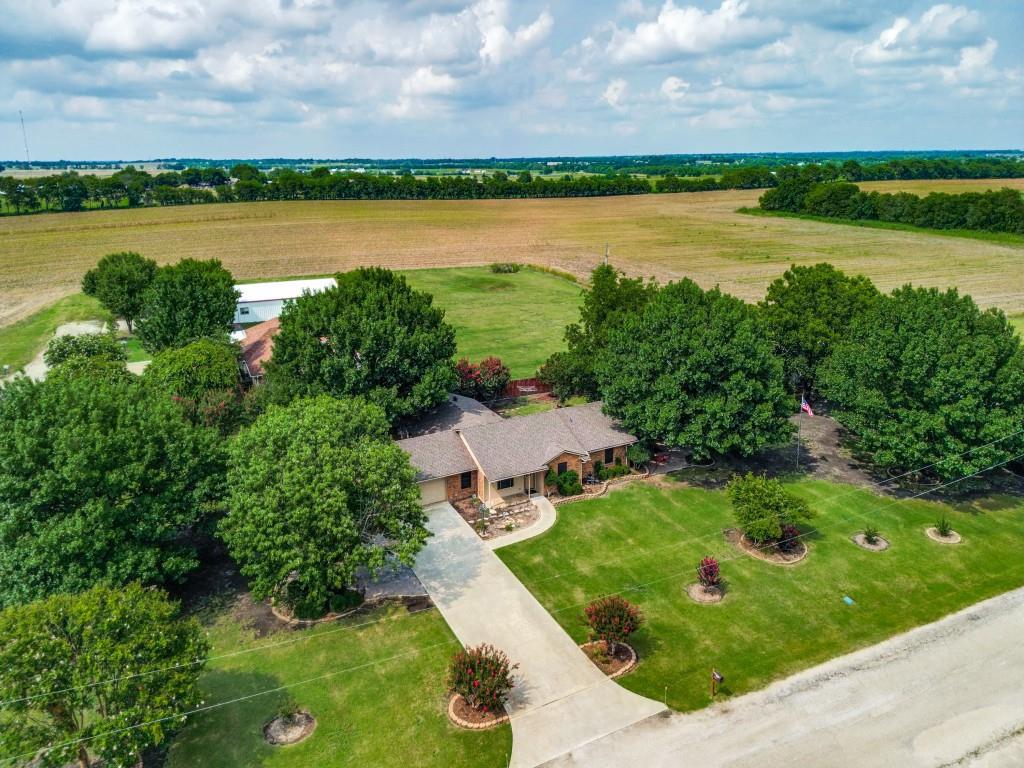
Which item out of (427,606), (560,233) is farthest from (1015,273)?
(427,606)

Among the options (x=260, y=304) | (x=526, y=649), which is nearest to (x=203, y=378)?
(x=260, y=304)

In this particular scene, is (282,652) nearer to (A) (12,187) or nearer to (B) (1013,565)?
(B) (1013,565)

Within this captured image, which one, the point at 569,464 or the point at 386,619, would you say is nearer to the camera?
the point at 386,619

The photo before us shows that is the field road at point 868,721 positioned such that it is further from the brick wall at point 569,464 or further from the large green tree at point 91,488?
the large green tree at point 91,488

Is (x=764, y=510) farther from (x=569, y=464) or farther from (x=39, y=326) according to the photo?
(x=39, y=326)

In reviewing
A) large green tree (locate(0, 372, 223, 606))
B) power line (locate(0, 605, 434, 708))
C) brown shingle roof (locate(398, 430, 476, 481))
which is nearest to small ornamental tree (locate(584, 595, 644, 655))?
power line (locate(0, 605, 434, 708))

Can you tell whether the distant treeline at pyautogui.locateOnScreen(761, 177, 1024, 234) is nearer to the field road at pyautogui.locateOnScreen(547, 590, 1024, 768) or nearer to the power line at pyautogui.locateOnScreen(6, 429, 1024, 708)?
the power line at pyautogui.locateOnScreen(6, 429, 1024, 708)
